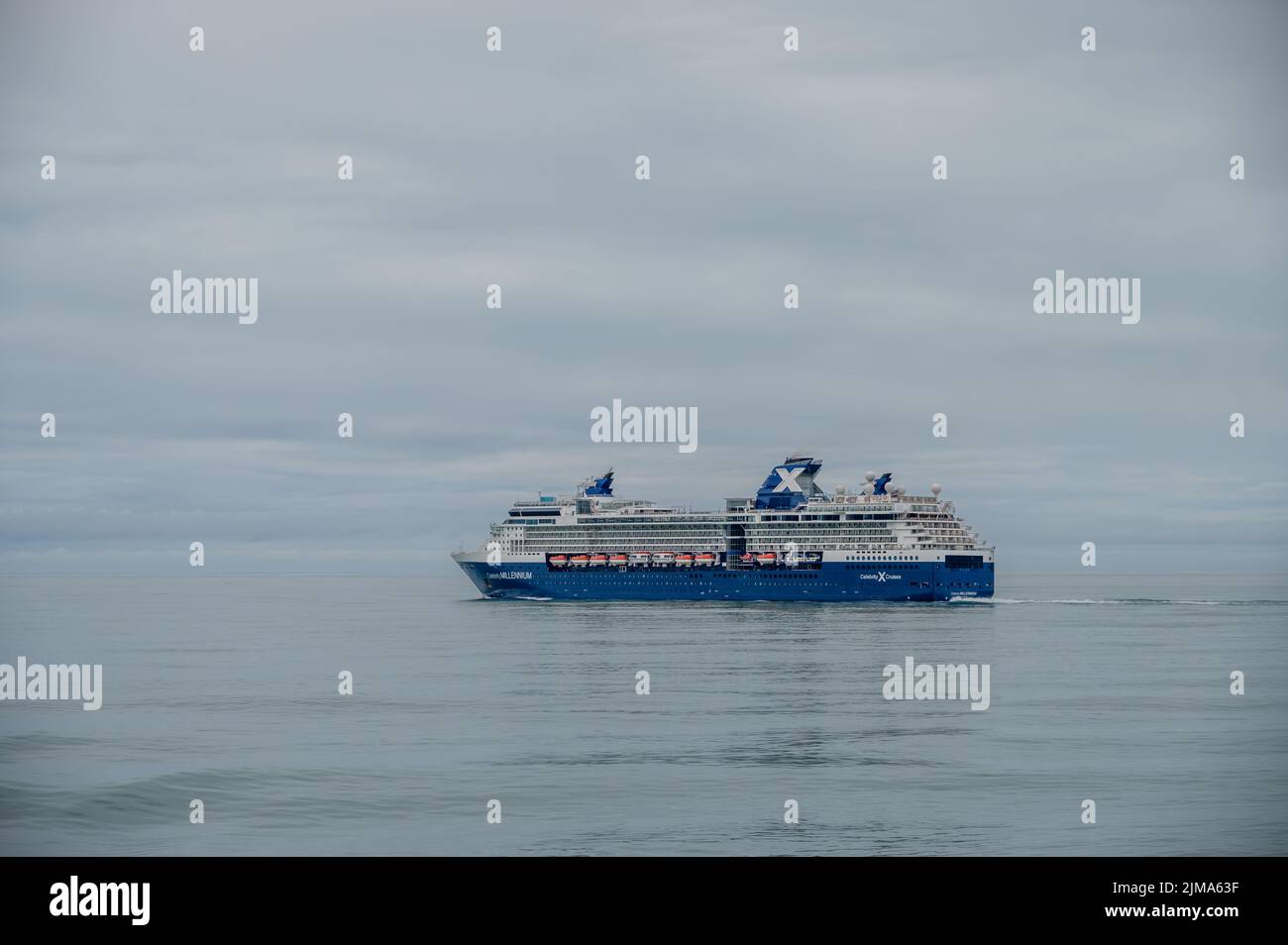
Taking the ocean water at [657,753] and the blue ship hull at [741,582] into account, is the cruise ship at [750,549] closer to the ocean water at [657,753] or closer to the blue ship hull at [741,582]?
the blue ship hull at [741,582]

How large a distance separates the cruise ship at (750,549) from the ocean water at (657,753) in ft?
135

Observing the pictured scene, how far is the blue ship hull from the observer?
379 feet

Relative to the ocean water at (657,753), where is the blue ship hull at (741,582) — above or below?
above

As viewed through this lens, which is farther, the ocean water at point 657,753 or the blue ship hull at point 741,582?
the blue ship hull at point 741,582

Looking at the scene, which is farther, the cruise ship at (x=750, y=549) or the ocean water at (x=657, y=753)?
the cruise ship at (x=750, y=549)

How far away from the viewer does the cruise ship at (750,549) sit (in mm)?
116812

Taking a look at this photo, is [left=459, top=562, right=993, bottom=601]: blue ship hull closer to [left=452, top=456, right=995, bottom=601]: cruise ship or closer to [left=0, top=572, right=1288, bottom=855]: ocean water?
[left=452, top=456, right=995, bottom=601]: cruise ship

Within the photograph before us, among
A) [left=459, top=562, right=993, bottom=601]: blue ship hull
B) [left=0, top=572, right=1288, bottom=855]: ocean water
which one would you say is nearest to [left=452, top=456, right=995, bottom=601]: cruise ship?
[left=459, top=562, right=993, bottom=601]: blue ship hull

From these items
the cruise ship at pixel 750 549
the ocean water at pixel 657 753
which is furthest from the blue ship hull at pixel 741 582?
the ocean water at pixel 657 753

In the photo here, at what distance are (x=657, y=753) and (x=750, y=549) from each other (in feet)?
292

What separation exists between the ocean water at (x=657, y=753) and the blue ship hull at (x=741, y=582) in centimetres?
3998

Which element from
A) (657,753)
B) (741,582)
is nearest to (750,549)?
(741,582)
